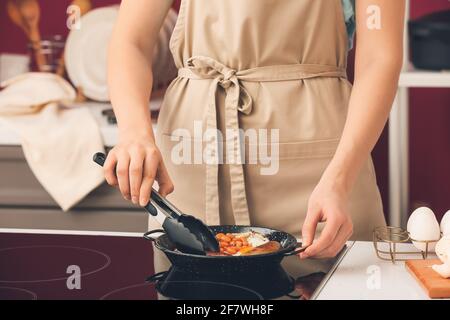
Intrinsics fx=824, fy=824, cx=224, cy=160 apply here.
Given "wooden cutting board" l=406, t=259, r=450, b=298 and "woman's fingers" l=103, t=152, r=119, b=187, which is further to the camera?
"woman's fingers" l=103, t=152, r=119, b=187

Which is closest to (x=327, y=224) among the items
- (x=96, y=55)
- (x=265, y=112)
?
(x=265, y=112)

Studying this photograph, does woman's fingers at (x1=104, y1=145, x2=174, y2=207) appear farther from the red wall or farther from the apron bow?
the red wall

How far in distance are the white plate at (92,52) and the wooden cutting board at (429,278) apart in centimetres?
176

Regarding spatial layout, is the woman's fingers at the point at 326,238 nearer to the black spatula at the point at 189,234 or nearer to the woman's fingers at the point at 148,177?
the black spatula at the point at 189,234

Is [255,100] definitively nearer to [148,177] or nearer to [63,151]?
[148,177]

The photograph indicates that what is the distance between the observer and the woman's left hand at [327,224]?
1.08 m

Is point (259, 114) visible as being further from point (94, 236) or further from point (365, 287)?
point (365, 287)

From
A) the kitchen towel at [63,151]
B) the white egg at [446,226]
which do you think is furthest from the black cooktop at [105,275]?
the kitchen towel at [63,151]

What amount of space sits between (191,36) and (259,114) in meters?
0.20

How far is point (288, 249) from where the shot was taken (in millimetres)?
1044

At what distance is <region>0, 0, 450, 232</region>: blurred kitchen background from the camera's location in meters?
2.36

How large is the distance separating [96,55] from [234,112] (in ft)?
4.28

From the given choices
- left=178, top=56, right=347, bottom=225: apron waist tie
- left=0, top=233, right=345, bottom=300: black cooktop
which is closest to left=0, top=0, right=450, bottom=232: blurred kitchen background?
left=178, top=56, right=347, bottom=225: apron waist tie

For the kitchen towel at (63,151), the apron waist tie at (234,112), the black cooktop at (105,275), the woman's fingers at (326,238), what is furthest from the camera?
the kitchen towel at (63,151)
